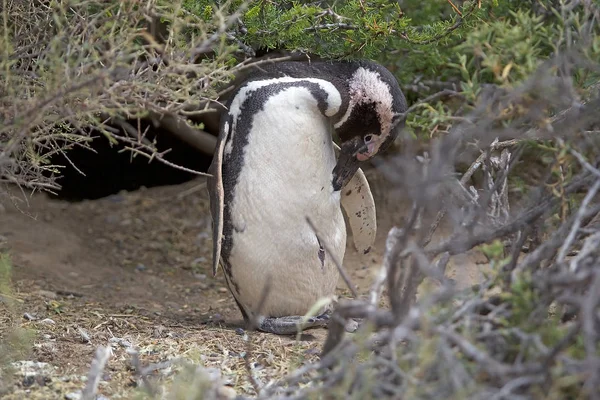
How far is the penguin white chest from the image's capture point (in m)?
3.04

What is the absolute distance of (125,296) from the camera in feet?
12.7

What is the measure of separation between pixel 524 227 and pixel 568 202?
0.13 m

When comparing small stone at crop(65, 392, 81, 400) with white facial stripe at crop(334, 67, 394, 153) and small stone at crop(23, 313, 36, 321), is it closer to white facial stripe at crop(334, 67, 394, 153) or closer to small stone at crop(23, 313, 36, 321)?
small stone at crop(23, 313, 36, 321)

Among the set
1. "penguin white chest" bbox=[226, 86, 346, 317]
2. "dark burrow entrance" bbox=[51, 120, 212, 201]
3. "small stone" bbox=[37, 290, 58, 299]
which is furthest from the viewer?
"dark burrow entrance" bbox=[51, 120, 212, 201]

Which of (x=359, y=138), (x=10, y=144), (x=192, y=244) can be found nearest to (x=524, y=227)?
(x=359, y=138)

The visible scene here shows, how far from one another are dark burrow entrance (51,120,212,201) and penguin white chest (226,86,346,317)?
2.30 m

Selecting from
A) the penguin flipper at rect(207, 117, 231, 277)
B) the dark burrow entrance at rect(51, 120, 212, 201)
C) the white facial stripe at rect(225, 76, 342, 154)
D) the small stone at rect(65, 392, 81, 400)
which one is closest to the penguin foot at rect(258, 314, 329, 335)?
the penguin flipper at rect(207, 117, 231, 277)

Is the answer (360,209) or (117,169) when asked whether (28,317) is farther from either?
(117,169)

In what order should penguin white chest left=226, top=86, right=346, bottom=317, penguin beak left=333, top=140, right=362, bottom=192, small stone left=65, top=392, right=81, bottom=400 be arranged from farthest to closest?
penguin beak left=333, top=140, right=362, bottom=192 < penguin white chest left=226, top=86, right=346, bottom=317 < small stone left=65, top=392, right=81, bottom=400

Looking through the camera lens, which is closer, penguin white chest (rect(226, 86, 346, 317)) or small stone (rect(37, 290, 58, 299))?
penguin white chest (rect(226, 86, 346, 317))

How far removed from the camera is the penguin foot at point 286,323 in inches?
126

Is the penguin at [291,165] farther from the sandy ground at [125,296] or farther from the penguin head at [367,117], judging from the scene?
the sandy ground at [125,296]

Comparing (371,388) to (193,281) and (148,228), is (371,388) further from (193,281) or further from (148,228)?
(148,228)

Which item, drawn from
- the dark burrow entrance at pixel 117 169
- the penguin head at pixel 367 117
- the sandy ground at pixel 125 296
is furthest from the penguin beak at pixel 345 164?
the dark burrow entrance at pixel 117 169
